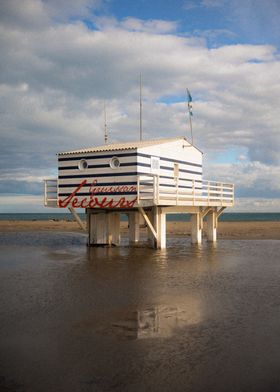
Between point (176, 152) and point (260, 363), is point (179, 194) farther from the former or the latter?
point (260, 363)

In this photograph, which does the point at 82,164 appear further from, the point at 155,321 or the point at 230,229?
the point at 230,229

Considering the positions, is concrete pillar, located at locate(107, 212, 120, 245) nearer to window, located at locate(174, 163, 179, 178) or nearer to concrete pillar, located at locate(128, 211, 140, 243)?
concrete pillar, located at locate(128, 211, 140, 243)

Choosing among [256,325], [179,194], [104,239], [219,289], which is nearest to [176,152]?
[179,194]

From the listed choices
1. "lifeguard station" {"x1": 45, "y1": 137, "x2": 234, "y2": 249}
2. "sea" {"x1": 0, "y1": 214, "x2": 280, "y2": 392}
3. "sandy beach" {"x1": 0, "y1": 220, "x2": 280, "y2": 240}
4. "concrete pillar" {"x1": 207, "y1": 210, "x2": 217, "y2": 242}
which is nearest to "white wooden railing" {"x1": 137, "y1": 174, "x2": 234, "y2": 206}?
"lifeguard station" {"x1": 45, "y1": 137, "x2": 234, "y2": 249}

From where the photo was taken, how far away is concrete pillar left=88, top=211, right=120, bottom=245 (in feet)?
81.3

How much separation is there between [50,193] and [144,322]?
644 inches

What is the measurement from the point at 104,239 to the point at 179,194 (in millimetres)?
4979

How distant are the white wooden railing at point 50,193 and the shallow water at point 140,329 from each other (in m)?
8.21

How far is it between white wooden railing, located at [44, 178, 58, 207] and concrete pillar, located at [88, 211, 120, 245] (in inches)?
83.2

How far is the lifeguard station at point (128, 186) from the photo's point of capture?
21562mm

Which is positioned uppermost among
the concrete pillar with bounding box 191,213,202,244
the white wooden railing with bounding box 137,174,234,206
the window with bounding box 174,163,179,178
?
the window with bounding box 174,163,179,178

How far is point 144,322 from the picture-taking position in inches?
347

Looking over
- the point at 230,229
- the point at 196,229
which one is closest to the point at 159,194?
the point at 196,229

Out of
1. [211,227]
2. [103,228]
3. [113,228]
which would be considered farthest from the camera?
[211,227]
